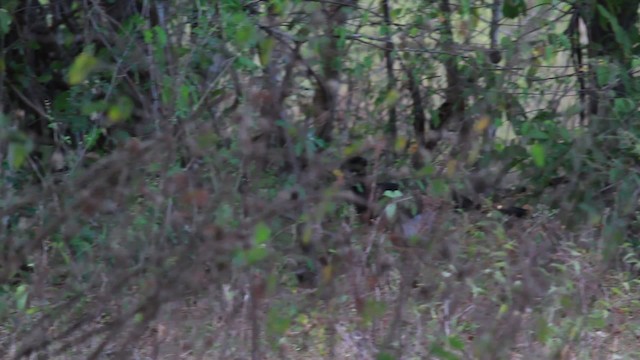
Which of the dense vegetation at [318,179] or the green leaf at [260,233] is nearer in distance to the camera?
the green leaf at [260,233]

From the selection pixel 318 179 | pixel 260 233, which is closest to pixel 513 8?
pixel 318 179

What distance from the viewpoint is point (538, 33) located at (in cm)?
540

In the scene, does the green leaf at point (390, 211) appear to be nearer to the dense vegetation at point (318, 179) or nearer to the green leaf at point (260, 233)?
the dense vegetation at point (318, 179)

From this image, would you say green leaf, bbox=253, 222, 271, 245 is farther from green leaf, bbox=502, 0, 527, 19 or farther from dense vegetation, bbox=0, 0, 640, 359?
green leaf, bbox=502, 0, 527, 19

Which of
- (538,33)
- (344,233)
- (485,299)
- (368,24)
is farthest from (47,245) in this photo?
(538,33)

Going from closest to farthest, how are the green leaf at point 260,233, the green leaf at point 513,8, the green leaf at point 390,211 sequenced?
1. the green leaf at point 260,233
2. the green leaf at point 390,211
3. the green leaf at point 513,8

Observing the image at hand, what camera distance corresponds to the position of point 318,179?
3.64m

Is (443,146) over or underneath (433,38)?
underneath

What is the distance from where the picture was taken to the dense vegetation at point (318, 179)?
10.5ft

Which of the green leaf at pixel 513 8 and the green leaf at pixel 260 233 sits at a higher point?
the green leaf at pixel 513 8

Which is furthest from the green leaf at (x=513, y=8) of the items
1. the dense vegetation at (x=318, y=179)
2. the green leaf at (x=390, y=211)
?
the green leaf at (x=390, y=211)

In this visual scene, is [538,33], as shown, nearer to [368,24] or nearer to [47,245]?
[368,24]

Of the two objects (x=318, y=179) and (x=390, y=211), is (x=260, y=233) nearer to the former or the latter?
(x=318, y=179)

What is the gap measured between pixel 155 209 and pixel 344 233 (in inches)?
27.5
